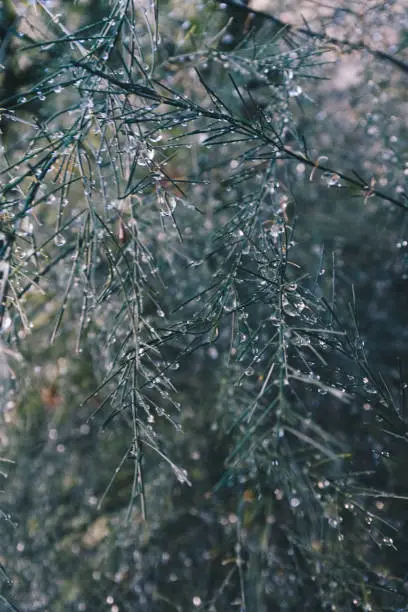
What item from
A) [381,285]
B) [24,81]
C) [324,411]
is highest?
[24,81]

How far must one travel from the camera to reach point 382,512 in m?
1.49

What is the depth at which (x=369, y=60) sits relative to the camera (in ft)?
5.17

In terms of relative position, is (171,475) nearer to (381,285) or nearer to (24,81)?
(381,285)

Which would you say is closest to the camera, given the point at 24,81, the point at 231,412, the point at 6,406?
the point at 6,406

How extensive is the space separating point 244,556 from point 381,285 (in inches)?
38.3

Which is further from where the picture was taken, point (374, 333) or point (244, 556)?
point (374, 333)

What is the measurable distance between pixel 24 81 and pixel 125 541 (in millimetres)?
1374

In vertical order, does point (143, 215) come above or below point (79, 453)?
above

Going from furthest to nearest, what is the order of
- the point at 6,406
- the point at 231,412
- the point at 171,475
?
the point at 171,475 < the point at 231,412 < the point at 6,406

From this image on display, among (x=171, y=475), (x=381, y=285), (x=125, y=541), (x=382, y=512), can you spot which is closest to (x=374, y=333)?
(x=381, y=285)

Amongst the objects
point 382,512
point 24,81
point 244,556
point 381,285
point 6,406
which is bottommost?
point 244,556

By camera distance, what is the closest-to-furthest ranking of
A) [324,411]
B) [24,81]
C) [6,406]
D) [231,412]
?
[6,406] → [231,412] → [24,81] → [324,411]

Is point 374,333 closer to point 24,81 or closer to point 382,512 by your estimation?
point 382,512

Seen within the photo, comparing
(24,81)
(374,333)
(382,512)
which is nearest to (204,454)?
(382,512)
